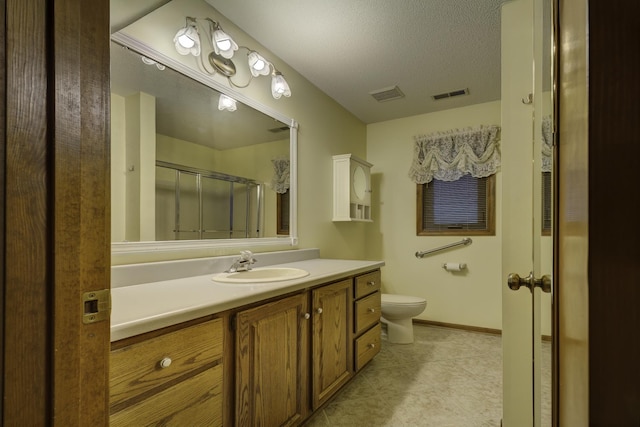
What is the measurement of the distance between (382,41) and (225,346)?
6.79 ft

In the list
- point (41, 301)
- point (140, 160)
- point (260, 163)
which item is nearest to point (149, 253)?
Result: point (140, 160)

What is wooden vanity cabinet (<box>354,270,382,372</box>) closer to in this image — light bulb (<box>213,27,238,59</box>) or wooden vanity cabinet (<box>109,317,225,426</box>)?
wooden vanity cabinet (<box>109,317,225,426</box>)

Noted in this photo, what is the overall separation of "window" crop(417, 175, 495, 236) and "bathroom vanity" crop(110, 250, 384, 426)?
1734mm

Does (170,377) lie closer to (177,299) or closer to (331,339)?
(177,299)

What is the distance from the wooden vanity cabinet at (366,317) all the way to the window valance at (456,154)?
1523 millimetres

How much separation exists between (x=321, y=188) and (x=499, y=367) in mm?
2006

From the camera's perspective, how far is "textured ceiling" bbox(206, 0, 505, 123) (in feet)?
5.80

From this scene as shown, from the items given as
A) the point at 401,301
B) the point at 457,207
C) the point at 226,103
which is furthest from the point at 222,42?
the point at 457,207

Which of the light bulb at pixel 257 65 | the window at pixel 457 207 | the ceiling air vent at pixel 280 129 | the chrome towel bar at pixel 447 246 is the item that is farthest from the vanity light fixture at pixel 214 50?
the chrome towel bar at pixel 447 246

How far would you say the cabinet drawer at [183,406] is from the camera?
0.83 meters
